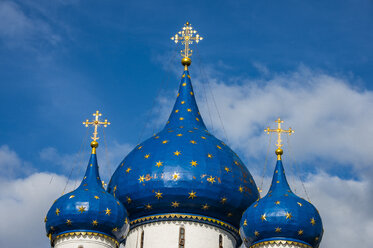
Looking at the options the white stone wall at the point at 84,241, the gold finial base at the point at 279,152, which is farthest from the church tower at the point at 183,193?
the white stone wall at the point at 84,241

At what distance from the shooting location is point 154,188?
92.3 feet

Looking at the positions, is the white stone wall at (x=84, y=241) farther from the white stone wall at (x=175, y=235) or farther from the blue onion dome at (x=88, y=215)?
the white stone wall at (x=175, y=235)

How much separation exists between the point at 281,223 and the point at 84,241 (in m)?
4.91

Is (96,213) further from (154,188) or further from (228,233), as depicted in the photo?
(228,233)

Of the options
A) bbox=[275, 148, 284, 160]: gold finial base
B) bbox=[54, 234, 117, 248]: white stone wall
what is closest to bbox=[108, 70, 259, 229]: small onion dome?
bbox=[275, 148, 284, 160]: gold finial base

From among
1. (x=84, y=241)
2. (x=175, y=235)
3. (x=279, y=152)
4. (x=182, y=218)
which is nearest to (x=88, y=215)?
(x=84, y=241)

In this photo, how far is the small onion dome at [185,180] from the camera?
92.1 feet

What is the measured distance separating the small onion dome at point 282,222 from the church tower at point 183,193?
1410 millimetres

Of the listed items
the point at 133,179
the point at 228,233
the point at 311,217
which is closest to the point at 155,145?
the point at 133,179

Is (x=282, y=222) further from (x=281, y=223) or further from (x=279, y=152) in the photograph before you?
(x=279, y=152)

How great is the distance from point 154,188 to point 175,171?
733 millimetres

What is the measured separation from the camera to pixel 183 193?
28.0 m

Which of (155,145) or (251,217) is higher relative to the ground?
(155,145)

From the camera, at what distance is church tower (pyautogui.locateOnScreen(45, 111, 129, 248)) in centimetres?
2623
